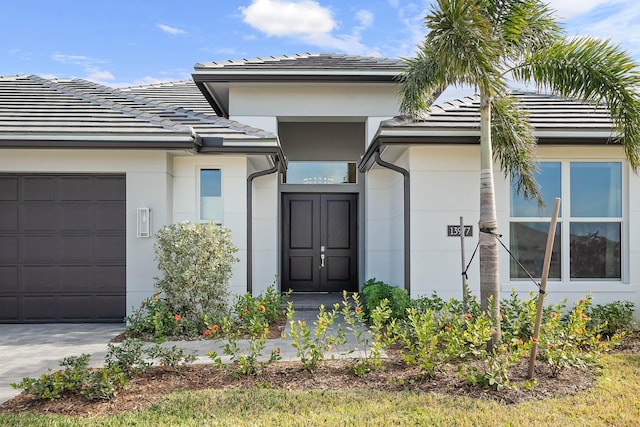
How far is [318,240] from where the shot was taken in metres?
12.8

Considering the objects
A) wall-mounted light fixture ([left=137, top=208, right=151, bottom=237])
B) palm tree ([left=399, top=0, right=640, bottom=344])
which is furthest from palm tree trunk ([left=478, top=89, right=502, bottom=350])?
wall-mounted light fixture ([left=137, top=208, right=151, bottom=237])

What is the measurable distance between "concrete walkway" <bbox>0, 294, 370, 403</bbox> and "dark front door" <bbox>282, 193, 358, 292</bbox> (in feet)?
11.6

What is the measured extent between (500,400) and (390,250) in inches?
245

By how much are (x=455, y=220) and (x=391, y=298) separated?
162 centimetres

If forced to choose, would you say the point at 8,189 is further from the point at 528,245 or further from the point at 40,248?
the point at 528,245

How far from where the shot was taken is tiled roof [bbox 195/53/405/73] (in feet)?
35.8

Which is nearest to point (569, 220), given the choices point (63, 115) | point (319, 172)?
point (319, 172)

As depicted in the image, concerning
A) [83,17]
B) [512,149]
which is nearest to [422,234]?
[512,149]

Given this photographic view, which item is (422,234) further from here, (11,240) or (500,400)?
(11,240)

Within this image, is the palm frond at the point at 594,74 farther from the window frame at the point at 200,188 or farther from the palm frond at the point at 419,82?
the window frame at the point at 200,188

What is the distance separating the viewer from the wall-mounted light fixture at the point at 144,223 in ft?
28.0

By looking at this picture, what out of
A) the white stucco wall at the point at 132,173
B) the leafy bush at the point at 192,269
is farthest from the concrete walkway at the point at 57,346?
the white stucco wall at the point at 132,173

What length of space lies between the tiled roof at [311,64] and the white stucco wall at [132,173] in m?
3.07

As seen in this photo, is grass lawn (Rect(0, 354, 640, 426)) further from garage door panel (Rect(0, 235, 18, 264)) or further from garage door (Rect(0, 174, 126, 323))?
garage door panel (Rect(0, 235, 18, 264))
